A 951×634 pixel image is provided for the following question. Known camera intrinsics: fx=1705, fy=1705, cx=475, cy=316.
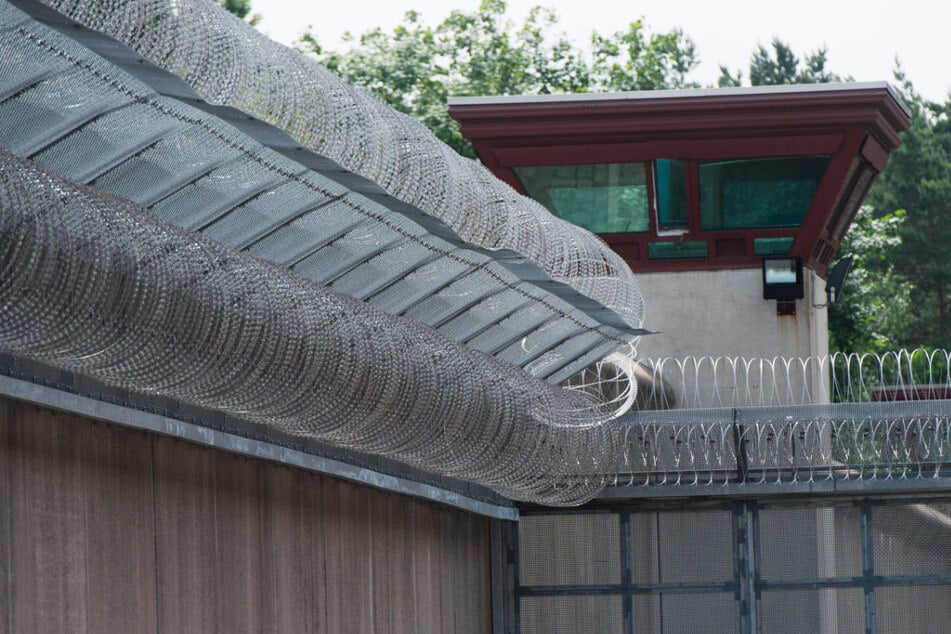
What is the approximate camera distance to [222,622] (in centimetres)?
880

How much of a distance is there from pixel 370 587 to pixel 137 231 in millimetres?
5794

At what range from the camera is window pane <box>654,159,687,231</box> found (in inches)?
639

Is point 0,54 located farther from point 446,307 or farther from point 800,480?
point 800,480

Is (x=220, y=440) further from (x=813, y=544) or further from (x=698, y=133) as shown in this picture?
(x=698, y=133)

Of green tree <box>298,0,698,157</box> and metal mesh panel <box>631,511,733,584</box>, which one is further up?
green tree <box>298,0,698,157</box>

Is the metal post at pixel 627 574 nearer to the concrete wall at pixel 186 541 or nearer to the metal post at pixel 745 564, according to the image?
the metal post at pixel 745 564

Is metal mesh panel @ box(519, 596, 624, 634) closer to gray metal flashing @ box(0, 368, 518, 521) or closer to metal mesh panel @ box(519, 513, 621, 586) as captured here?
metal mesh panel @ box(519, 513, 621, 586)

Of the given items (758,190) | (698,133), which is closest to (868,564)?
(758,190)

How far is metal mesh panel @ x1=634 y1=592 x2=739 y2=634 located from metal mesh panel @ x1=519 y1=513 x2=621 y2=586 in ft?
1.19

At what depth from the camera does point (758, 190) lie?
16188mm

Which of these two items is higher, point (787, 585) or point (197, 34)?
point (197, 34)

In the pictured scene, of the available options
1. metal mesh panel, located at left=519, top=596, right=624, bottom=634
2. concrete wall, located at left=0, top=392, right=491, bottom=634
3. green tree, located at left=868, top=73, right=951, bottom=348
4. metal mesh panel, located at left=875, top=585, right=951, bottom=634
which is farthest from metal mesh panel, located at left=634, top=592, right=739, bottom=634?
green tree, located at left=868, top=73, right=951, bottom=348

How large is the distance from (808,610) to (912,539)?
107cm

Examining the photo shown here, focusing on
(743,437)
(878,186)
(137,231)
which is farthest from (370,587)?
(878,186)
